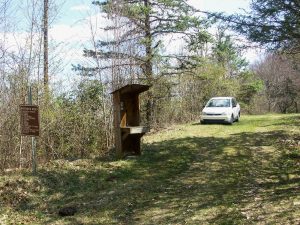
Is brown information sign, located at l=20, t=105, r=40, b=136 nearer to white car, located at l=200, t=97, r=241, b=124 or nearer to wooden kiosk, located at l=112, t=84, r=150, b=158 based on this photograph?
wooden kiosk, located at l=112, t=84, r=150, b=158

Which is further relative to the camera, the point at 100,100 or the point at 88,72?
the point at 88,72

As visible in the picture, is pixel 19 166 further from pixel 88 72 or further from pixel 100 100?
pixel 88 72

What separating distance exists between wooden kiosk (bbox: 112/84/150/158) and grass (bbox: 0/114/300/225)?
1.64 ft

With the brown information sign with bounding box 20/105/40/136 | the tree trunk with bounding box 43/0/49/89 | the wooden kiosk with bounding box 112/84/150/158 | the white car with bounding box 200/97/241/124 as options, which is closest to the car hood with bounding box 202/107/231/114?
the white car with bounding box 200/97/241/124

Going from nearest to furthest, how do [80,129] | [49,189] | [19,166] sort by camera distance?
[49,189], [19,166], [80,129]

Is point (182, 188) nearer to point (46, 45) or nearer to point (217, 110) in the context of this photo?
point (46, 45)

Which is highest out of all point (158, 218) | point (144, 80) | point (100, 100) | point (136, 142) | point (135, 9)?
point (135, 9)

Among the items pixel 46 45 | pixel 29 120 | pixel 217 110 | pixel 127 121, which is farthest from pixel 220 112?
pixel 29 120

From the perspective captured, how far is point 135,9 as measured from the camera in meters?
18.2

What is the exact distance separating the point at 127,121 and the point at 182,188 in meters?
3.99

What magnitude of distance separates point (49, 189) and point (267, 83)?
163 feet

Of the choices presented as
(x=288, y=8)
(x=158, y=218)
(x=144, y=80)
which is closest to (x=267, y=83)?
(x=144, y=80)

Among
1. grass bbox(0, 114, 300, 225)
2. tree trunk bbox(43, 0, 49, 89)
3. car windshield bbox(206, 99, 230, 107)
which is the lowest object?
grass bbox(0, 114, 300, 225)

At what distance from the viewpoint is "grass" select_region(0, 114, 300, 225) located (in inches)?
264
